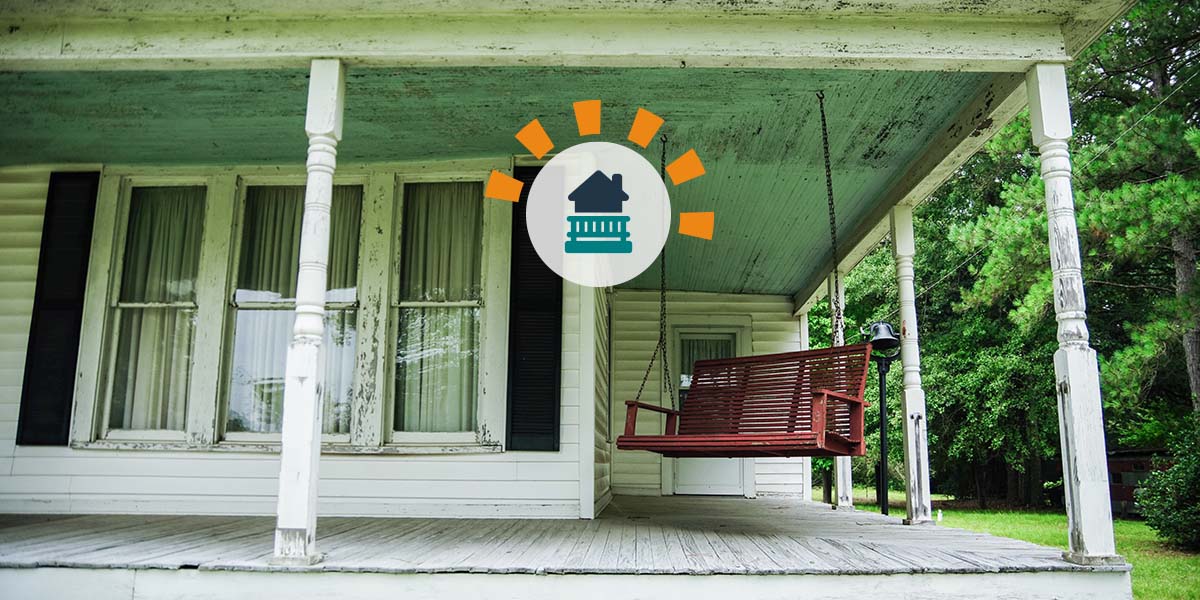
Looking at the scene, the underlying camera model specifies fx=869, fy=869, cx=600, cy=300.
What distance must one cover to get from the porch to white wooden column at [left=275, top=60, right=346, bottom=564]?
0.15 meters

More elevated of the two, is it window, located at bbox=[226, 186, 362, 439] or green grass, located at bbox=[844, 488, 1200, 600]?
window, located at bbox=[226, 186, 362, 439]

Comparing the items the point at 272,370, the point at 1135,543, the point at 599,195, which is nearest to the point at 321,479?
the point at 272,370

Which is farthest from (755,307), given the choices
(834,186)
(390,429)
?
(390,429)

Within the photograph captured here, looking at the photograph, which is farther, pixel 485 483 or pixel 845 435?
pixel 485 483

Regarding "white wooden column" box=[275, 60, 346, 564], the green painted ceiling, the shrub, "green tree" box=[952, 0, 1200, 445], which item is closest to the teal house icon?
the green painted ceiling

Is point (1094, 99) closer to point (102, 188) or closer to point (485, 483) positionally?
point (485, 483)

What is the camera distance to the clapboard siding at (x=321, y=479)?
4.86m

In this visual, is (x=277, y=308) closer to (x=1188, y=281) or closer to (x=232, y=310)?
(x=232, y=310)

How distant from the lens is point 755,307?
899 centimetres

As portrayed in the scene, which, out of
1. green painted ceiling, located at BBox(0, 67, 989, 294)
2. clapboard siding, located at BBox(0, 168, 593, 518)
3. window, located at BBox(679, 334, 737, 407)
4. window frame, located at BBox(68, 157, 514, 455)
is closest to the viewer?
green painted ceiling, located at BBox(0, 67, 989, 294)

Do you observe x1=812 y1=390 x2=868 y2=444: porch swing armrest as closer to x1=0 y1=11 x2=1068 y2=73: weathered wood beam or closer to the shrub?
x1=0 y1=11 x2=1068 y2=73: weathered wood beam

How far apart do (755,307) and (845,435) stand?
15.3 ft

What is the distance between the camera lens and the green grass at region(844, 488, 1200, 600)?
8.12m

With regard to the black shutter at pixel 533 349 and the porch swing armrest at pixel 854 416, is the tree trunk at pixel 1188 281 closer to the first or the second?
the porch swing armrest at pixel 854 416
